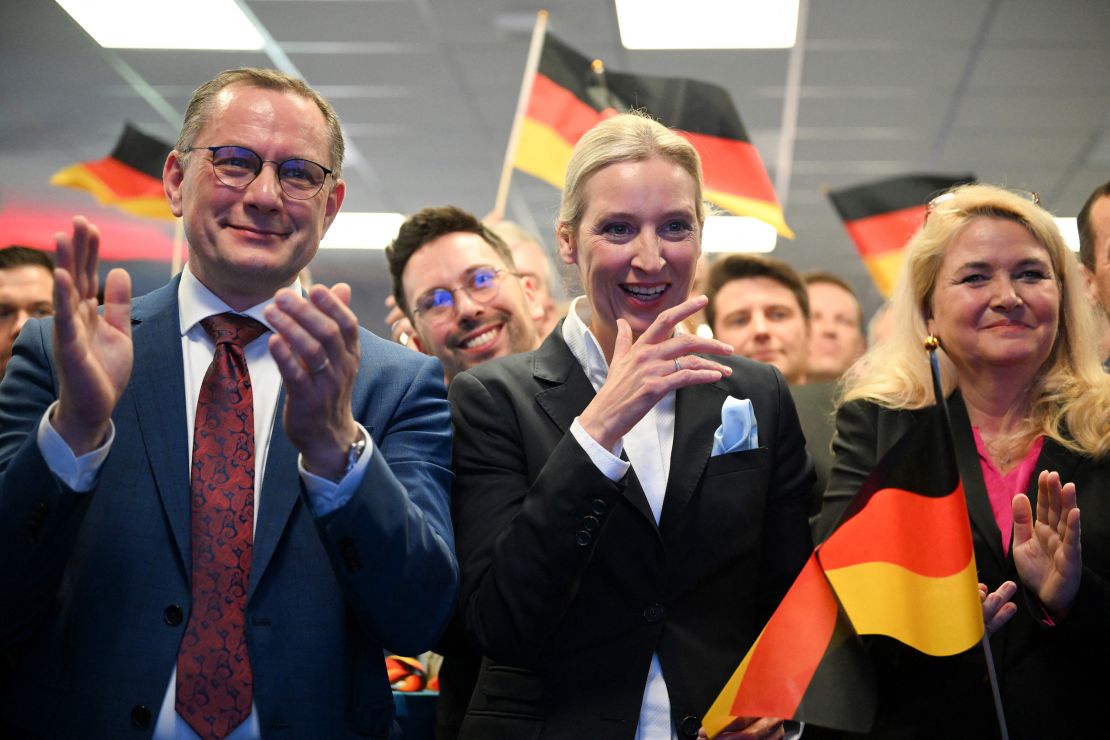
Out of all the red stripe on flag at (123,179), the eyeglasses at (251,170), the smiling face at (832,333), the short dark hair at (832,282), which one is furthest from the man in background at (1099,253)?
the red stripe on flag at (123,179)

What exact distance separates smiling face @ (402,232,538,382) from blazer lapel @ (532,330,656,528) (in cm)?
79

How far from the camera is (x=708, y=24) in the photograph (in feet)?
18.6

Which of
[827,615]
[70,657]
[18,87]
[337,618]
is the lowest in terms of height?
[70,657]

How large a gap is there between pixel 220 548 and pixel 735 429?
2.91 feet

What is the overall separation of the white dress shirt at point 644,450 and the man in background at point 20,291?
2.05 metres

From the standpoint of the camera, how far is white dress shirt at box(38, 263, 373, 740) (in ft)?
5.01

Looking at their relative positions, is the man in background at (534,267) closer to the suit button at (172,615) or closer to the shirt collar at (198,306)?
the shirt collar at (198,306)

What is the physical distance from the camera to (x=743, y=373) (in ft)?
6.84

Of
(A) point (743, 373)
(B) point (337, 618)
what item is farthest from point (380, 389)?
(A) point (743, 373)

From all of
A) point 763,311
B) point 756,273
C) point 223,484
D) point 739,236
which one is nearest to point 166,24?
point 756,273

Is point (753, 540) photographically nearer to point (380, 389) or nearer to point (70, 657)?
point (380, 389)

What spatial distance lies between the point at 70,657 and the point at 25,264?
2254 mm

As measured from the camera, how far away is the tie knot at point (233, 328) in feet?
5.93

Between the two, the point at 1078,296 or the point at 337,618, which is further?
the point at 1078,296
